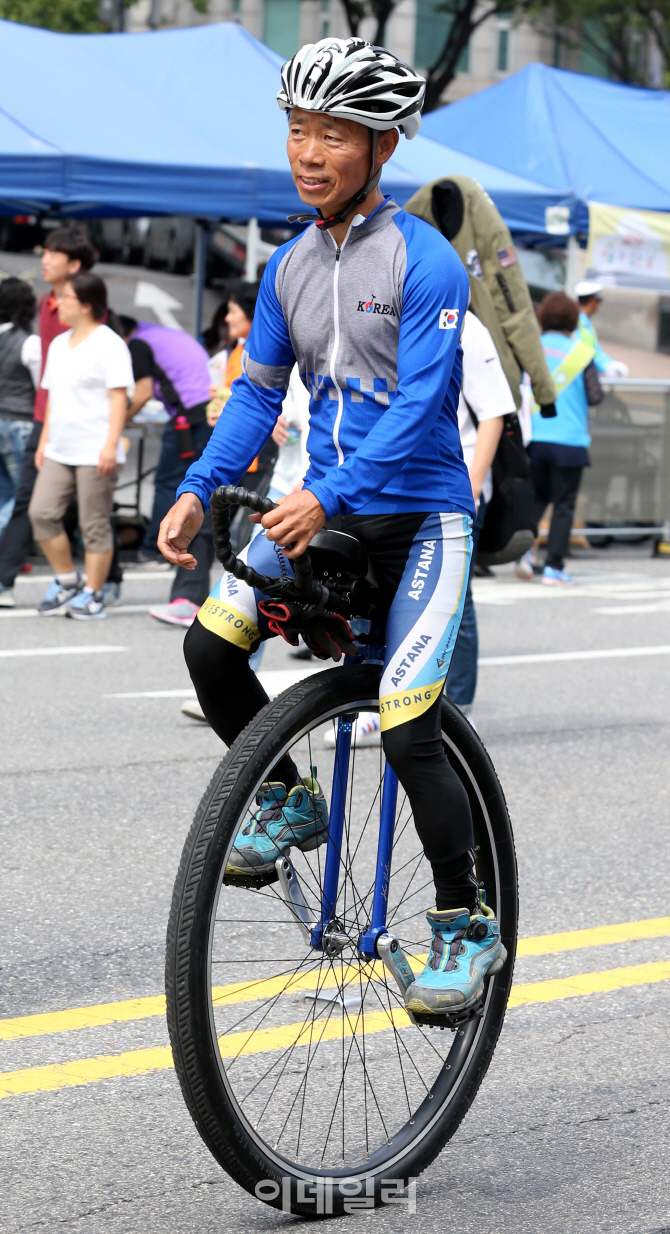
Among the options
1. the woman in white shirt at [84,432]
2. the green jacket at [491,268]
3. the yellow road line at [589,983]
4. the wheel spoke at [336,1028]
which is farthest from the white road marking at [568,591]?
the wheel spoke at [336,1028]

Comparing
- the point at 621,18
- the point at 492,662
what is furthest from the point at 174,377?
the point at 621,18

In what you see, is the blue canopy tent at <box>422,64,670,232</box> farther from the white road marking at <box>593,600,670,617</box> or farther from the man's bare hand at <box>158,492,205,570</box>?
the man's bare hand at <box>158,492,205,570</box>

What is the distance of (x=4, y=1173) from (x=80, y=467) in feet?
24.0

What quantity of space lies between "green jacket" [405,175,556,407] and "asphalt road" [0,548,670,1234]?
5.18 ft

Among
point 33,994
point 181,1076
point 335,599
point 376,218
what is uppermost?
point 376,218

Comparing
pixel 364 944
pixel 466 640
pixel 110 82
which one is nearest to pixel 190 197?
pixel 110 82

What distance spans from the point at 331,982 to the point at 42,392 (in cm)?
752

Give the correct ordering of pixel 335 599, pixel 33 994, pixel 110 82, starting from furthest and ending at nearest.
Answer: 1. pixel 110 82
2. pixel 33 994
3. pixel 335 599

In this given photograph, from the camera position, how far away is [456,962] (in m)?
3.05

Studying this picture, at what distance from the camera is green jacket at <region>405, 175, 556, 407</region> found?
238 inches

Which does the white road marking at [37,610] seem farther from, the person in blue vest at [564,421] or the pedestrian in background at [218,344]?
the person in blue vest at [564,421]

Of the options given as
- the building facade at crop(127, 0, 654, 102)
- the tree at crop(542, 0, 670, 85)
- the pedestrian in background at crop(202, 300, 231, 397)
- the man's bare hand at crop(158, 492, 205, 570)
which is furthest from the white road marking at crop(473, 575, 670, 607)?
the building facade at crop(127, 0, 654, 102)

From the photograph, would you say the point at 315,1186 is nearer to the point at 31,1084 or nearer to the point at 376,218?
the point at 31,1084

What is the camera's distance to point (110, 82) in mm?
14094
